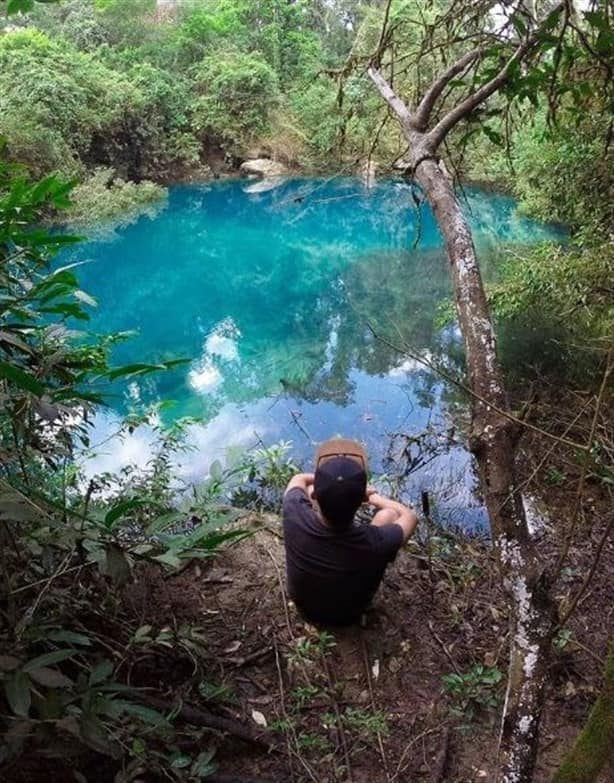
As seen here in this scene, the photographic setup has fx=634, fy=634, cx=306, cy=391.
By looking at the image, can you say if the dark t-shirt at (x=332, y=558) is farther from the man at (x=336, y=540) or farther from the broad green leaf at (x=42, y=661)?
the broad green leaf at (x=42, y=661)

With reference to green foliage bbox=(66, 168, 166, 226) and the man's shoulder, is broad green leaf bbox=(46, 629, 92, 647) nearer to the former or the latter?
the man's shoulder

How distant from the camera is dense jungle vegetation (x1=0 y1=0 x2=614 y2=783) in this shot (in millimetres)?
1267

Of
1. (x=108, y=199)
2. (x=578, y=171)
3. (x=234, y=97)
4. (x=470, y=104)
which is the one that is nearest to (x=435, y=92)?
(x=470, y=104)

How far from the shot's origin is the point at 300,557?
6.65 feet

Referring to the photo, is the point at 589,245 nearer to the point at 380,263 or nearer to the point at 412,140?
the point at 412,140

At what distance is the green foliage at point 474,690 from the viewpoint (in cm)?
185

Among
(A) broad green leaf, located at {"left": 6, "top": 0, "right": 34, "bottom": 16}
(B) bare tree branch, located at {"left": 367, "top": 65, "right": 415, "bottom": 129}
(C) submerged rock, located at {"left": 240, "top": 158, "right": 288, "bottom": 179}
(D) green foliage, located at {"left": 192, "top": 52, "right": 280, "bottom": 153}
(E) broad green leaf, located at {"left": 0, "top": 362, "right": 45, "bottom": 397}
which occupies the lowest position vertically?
(C) submerged rock, located at {"left": 240, "top": 158, "right": 288, "bottom": 179}

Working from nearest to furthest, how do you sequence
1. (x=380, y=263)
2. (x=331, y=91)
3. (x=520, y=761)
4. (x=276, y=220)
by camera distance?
(x=520, y=761), (x=380, y=263), (x=276, y=220), (x=331, y=91)

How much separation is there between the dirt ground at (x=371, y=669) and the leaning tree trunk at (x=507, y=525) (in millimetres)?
567

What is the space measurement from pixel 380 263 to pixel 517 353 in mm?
4270

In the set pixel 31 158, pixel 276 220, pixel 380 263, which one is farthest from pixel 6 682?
pixel 276 220

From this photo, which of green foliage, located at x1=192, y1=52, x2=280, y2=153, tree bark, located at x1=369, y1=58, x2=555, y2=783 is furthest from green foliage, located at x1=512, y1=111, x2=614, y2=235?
green foliage, located at x1=192, y1=52, x2=280, y2=153

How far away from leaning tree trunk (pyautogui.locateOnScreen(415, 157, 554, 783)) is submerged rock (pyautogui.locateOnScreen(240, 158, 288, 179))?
1502cm

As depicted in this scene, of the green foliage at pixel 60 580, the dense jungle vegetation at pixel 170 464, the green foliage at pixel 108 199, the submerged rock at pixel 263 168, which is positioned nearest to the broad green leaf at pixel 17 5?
the dense jungle vegetation at pixel 170 464
